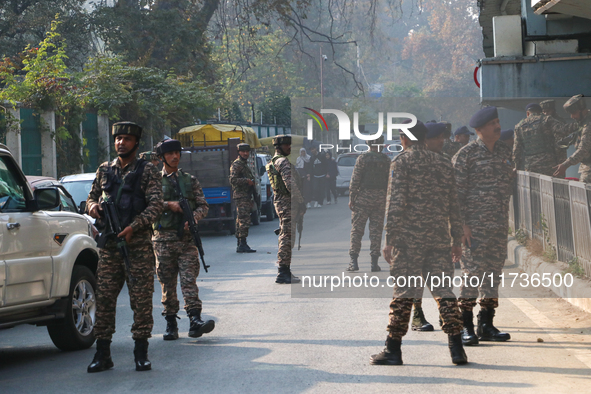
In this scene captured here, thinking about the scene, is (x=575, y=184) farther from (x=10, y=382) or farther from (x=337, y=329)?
(x=10, y=382)

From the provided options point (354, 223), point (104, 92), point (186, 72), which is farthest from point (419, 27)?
point (354, 223)

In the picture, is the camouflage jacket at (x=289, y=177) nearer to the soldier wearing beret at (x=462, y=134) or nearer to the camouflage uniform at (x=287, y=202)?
the camouflage uniform at (x=287, y=202)

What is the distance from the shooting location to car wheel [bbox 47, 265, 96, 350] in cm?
690

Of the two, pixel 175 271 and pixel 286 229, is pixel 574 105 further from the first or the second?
pixel 175 271

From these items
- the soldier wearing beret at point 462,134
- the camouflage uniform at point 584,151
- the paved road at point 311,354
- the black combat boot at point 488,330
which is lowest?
→ the paved road at point 311,354

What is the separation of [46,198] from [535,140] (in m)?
8.02

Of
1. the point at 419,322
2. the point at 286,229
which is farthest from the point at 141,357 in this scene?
the point at 286,229

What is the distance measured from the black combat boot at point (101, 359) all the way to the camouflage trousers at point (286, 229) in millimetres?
4453

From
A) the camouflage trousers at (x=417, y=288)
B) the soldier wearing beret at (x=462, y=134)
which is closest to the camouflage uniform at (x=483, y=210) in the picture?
the camouflage trousers at (x=417, y=288)

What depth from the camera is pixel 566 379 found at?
5.62 m

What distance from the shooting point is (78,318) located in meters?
7.13

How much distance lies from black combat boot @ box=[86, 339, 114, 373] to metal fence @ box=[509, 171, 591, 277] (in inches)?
200

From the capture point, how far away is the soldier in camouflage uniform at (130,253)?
615 cm

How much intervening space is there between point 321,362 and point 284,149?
4.61 m
